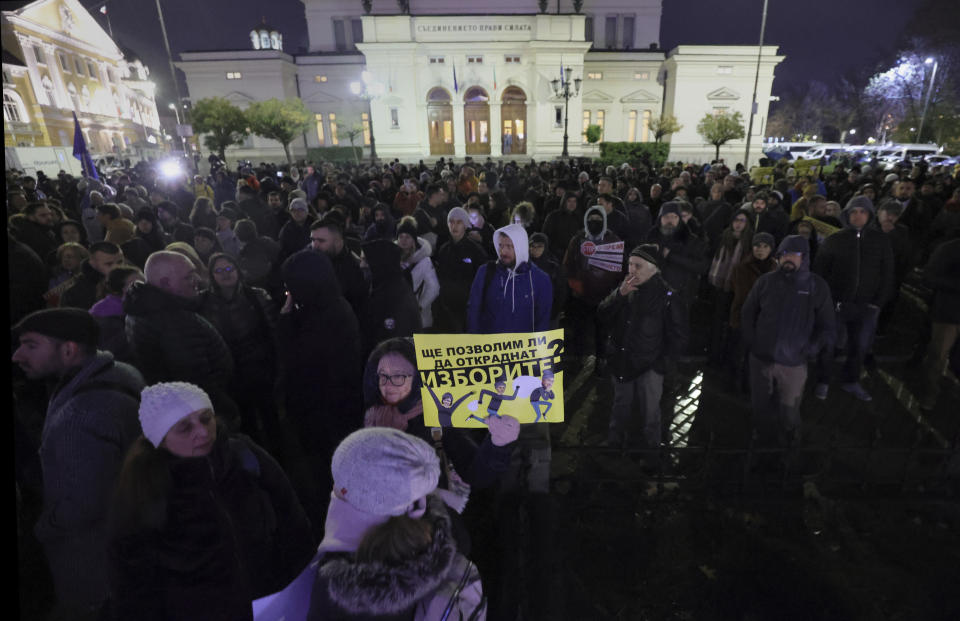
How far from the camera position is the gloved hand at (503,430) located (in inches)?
98.1

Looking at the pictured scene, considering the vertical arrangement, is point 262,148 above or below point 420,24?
below

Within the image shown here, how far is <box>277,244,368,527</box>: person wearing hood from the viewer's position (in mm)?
3482

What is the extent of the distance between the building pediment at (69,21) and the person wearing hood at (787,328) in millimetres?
64885

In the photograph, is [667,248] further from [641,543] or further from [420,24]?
[420,24]

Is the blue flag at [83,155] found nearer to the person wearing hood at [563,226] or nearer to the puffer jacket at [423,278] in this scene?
the puffer jacket at [423,278]

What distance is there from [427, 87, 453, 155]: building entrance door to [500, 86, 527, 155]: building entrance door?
437cm

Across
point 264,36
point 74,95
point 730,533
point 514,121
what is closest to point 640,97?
point 514,121

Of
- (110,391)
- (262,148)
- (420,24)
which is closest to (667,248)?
(110,391)

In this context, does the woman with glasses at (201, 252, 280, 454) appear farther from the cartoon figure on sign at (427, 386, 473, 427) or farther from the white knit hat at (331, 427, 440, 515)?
the white knit hat at (331, 427, 440, 515)

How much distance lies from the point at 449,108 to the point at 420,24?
20.9ft

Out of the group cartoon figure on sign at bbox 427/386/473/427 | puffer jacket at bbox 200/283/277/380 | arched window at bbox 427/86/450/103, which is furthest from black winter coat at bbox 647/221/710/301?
arched window at bbox 427/86/450/103

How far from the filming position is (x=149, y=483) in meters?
2.13

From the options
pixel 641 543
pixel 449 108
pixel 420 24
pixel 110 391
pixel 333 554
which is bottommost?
pixel 641 543

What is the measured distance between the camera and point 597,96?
44750 mm
